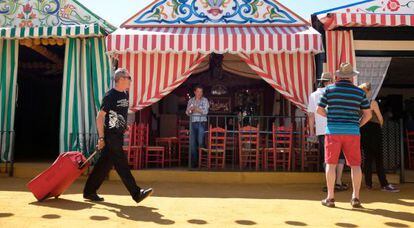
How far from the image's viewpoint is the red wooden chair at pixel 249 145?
661 cm

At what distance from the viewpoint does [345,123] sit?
4234mm

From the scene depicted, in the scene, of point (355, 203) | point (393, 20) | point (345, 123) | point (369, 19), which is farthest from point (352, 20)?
point (355, 203)

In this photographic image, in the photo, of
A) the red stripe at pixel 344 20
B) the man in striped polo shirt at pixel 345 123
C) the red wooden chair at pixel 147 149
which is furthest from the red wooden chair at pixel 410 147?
the red wooden chair at pixel 147 149

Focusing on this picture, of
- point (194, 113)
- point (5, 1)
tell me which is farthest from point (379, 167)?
point (5, 1)

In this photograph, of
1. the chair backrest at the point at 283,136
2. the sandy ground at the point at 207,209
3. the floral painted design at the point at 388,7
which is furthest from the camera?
the floral painted design at the point at 388,7

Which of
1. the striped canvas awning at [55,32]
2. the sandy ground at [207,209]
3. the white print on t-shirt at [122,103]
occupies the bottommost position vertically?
the sandy ground at [207,209]

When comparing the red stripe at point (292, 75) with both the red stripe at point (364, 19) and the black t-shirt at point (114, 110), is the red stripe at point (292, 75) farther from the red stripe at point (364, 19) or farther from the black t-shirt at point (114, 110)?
the black t-shirt at point (114, 110)

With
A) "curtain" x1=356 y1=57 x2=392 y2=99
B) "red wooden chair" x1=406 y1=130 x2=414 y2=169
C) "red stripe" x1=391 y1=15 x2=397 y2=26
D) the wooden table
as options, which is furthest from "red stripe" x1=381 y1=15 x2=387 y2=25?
the wooden table

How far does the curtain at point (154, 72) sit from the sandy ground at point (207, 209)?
199 cm

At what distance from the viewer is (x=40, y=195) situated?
4402 mm

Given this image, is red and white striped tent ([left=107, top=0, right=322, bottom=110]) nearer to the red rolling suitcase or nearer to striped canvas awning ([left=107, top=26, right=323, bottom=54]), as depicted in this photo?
striped canvas awning ([left=107, top=26, right=323, bottom=54])

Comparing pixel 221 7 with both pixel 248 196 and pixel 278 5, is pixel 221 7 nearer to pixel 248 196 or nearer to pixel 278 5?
pixel 278 5

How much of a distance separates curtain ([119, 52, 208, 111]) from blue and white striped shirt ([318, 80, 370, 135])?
3.20m

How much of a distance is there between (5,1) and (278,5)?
5420mm
